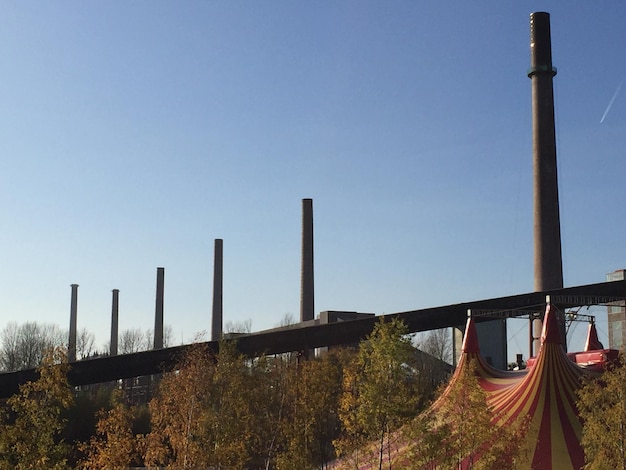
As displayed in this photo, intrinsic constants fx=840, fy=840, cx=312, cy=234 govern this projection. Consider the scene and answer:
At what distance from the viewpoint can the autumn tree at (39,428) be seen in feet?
55.0

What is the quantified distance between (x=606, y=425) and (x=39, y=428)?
640 inches

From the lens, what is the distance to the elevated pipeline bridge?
4110 centimetres

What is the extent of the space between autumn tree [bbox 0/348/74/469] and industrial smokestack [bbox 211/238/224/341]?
54.2m

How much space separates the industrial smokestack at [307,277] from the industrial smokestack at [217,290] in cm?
1110

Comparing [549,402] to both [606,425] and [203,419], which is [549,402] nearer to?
[606,425]

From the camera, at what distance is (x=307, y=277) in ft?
210

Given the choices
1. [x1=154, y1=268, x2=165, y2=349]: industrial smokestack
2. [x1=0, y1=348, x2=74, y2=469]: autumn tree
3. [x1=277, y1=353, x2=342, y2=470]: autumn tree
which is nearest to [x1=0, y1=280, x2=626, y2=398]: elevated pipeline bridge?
[x1=277, y1=353, x2=342, y2=470]: autumn tree

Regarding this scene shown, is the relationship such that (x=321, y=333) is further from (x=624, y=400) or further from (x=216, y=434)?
(x=624, y=400)

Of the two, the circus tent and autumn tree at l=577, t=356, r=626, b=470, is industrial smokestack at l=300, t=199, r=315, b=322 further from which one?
autumn tree at l=577, t=356, r=626, b=470

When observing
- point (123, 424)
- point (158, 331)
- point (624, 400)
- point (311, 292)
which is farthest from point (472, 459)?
point (158, 331)

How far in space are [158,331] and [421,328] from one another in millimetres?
40596

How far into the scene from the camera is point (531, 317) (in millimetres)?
44344

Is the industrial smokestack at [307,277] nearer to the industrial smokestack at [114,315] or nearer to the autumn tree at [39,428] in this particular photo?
the industrial smokestack at [114,315]

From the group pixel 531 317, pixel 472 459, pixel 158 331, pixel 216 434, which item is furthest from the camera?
pixel 158 331
